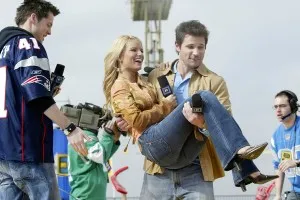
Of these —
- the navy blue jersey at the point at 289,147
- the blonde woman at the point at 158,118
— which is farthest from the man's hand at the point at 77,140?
the navy blue jersey at the point at 289,147

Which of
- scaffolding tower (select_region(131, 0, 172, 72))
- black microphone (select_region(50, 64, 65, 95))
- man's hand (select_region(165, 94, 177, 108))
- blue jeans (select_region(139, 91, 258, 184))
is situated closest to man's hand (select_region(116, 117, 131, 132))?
blue jeans (select_region(139, 91, 258, 184))

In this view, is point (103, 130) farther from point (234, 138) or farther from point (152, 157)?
point (234, 138)

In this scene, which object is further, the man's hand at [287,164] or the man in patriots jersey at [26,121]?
the man's hand at [287,164]

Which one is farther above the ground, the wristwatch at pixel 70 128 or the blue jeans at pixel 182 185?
the wristwatch at pixel 70 128

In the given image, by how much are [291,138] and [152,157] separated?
3.59 m

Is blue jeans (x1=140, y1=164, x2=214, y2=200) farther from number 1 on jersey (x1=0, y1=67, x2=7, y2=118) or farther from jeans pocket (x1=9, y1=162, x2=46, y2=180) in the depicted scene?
number 1 on jersey (x1=0, y1=67, x2=7, y2=118)

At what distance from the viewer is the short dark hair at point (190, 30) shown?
5.11m

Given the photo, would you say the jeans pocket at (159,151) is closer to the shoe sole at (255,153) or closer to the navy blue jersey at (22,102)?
the shoe sole at (255,153)

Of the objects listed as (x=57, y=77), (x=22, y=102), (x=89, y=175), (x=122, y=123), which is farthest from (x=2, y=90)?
(x=89, y=175)

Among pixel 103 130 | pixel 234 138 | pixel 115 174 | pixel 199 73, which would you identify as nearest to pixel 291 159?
pixel 115 174

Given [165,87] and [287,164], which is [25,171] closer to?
[165,87]

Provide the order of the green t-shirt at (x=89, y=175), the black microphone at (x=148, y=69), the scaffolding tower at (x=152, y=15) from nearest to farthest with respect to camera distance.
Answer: the black microphone at (x=148, y=69)
the green t-shirt at (x=89, y=175)
the scaffolding tower at (x=152, y=15)

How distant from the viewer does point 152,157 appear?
16.2 ft

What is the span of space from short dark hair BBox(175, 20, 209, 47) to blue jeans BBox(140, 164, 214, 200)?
3.08 ft
